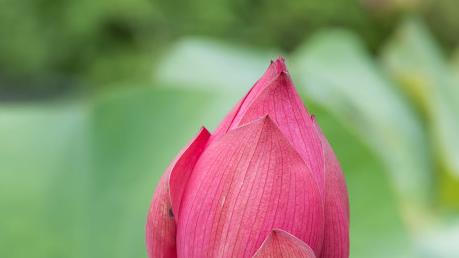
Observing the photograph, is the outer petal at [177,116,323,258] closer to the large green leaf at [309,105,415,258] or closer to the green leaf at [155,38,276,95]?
the large green leaf at [309,105,415,258]

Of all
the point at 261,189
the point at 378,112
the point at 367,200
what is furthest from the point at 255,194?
the point at 378,112

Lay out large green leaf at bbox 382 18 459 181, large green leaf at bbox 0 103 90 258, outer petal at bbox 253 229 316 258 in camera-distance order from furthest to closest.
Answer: large green leaf at bbox 382 18 459 181 < large green leaf at bbox 0 103 90 258 < outer petal at bbox 253 229 316 258

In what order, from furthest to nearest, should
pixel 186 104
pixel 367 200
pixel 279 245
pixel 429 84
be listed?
1. pixel 429 84
2. pixel 186 104
3. pixel 367 200
4. pixel 279 245

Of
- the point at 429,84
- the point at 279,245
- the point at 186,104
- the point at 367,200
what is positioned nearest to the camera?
the point at 279,245

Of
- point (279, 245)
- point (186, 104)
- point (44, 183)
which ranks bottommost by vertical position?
point (279, 245)

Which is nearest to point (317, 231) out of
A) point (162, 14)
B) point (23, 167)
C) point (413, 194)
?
point (23, 167)

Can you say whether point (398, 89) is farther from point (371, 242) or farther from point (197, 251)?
point (197, 251)

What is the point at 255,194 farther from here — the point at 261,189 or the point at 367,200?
the point at 367,200

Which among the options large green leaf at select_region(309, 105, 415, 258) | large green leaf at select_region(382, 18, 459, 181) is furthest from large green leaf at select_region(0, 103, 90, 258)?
large green leaf at select_region(382, 18, 459, 181)
